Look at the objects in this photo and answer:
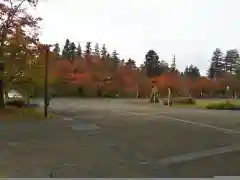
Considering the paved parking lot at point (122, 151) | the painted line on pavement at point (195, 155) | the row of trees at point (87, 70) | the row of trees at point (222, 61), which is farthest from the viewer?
the row of trees at point (222, 61)

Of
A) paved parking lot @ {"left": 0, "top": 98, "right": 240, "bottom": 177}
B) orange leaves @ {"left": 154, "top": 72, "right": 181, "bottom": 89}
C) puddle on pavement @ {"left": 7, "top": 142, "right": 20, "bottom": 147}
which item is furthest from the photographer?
orange leaves @ {"left": 154, "top": 72, "right": 181, "bottom": 89}

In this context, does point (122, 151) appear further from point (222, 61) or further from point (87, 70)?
point (222, 61)

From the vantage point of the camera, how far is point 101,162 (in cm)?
840

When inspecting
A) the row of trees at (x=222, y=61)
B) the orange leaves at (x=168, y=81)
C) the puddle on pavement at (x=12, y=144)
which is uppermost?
the row of trees at (x=222, y=61)

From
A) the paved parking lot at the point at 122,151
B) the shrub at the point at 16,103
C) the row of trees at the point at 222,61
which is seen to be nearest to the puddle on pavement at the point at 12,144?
the paved parking lot at the point at 122,151

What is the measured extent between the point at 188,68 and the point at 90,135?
85.8 metres

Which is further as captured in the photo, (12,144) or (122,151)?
(12,144)

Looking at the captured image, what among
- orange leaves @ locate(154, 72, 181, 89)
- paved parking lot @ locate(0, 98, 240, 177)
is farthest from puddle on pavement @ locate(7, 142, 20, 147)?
orange leaves @ locate(154, 72, 181, 89)

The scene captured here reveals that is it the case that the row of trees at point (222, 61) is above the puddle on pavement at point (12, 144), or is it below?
above

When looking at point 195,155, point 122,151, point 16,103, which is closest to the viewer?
point 195,155

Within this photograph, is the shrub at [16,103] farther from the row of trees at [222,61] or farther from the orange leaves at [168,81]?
the row of trees at [222,61]

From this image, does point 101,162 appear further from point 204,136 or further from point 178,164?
point 204,136

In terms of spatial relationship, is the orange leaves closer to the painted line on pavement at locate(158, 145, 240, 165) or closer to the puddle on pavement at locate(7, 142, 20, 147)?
the puddle on pavement at locate(7, 142, 20, 147)

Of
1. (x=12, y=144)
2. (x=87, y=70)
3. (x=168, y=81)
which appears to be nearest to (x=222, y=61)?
(x=168, y=81)
